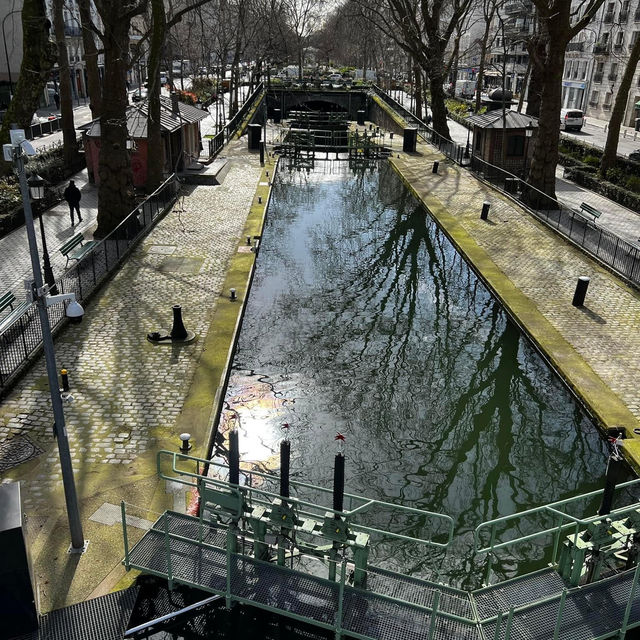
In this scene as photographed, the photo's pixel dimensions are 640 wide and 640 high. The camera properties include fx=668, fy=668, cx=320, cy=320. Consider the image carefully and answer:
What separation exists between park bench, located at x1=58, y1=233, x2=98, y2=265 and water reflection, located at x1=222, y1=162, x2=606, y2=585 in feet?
16.1

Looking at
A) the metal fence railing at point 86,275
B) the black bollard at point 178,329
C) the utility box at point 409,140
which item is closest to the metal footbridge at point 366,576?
the metal fence railing at point 86,275

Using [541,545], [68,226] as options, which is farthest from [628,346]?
[68,226]

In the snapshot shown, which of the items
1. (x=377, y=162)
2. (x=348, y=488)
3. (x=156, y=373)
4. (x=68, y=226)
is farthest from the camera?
(x=377, y=162)

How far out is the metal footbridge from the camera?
802cm

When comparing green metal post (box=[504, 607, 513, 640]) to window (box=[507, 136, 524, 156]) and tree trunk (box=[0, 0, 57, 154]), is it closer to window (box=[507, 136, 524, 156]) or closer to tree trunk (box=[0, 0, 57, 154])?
tree trunk (box=[0, 0, 57, 154])

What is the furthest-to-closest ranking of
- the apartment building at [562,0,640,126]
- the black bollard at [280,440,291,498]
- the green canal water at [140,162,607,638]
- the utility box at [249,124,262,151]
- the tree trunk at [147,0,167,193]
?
1. the apartment building at [562,0,640,126]
2. the utility box at [249,124,262,151]
3. the tree trunk at [147,0,167,193]
4. the green canal water at [140,162,607,638]
5. the black bollard at [280,440,291,498]

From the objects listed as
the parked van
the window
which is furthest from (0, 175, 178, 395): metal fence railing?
the parked van

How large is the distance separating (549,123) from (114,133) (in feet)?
Result: 58.5

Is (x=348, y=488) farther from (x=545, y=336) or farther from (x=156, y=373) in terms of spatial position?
(x=545, y=336)

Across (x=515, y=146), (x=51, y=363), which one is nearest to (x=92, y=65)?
(x=515, y=146)

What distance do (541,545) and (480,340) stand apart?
7.52 metres

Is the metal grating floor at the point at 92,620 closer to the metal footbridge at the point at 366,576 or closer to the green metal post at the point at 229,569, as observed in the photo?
the metal footbridge at the point at 366,576

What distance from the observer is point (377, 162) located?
1651 inches

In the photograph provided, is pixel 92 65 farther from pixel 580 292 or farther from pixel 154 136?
pixel 580 292
